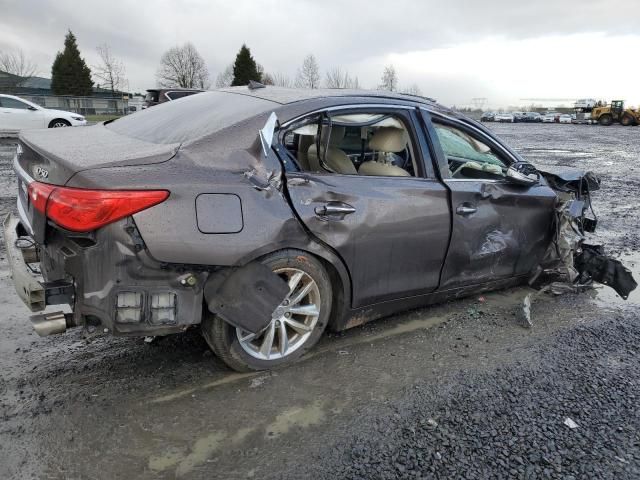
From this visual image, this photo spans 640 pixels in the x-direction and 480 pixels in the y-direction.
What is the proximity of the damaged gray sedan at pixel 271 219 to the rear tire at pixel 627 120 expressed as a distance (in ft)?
158

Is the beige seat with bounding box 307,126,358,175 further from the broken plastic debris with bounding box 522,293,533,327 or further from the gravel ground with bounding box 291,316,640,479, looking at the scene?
the broken plastic debris with bounding box 522,293,533,327

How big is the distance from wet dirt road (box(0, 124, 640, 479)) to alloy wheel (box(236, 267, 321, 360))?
15 cm

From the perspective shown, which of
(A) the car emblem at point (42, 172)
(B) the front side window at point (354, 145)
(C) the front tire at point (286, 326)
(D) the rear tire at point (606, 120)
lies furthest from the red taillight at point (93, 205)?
(D) the rear tire at point (606, 120)

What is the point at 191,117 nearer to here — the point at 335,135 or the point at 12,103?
the point at 335,135

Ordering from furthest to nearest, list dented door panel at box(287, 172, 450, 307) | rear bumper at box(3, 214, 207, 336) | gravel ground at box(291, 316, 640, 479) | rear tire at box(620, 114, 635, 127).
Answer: rear tire at box(620, 114, 635, 127), dented door panel at box(287, 172, 450, 307), rear bumper at box(3, 214, 207, 336), gravel ground at box(291, 316, 640, 479)

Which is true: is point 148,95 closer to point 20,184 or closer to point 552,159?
point 552,159

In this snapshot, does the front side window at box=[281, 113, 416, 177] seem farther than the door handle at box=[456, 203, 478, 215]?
No

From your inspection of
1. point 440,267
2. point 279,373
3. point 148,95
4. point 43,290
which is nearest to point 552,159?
point 148,95

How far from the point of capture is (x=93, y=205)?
2.41 meters

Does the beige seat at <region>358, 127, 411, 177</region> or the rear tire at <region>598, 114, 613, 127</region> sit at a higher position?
the rear tire at <region>598, 114, 613, 127</region>

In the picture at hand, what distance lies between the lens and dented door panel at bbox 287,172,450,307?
9.78 feet

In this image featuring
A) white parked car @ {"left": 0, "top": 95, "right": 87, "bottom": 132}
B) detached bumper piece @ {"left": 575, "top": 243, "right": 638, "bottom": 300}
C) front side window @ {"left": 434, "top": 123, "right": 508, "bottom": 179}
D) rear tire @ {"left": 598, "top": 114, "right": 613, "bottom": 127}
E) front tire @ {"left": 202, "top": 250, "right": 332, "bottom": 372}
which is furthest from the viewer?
rear tire @ {"left": 598, "top": 114, "right": 613, "bottom": 127}

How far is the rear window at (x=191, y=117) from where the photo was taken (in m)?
2.99

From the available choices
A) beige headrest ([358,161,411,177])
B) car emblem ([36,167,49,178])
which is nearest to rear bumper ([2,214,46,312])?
car emblem ([36,167,49,178])
